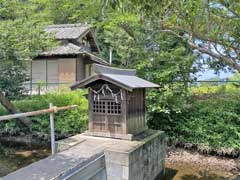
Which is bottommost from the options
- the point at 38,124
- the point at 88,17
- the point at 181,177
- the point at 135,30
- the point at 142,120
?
the point at 181,177

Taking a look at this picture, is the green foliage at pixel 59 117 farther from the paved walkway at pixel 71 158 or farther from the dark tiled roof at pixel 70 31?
the dark tiled roof at pixel 70 31

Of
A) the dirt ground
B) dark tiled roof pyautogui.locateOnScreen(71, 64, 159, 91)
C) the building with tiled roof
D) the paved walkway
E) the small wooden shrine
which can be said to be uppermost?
the building with tiled roof

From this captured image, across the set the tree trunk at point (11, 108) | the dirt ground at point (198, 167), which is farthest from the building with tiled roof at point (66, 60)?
the dirt ground at point (198, 167)

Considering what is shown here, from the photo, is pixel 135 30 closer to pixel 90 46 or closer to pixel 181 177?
pixel 181 177

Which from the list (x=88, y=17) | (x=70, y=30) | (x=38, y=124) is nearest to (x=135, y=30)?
(x=88, y=17)

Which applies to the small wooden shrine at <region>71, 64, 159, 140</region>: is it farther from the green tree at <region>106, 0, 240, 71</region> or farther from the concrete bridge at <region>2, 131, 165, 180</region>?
the green tree at <region>106, 0, 240, 71</region>

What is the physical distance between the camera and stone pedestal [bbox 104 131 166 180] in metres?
5.07

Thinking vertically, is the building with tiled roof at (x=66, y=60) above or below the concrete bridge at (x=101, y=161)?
above

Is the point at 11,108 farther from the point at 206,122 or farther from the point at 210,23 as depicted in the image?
the point at 210,23

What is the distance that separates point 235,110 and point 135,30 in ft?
16.4

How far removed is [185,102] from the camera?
9422 mm

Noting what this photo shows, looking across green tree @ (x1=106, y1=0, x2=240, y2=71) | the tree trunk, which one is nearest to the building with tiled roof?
the tree trunk

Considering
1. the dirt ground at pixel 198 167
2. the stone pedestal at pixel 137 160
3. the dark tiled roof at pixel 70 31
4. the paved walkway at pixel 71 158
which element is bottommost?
the dirt ground at pixel 198 167

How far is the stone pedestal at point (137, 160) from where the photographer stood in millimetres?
5066
